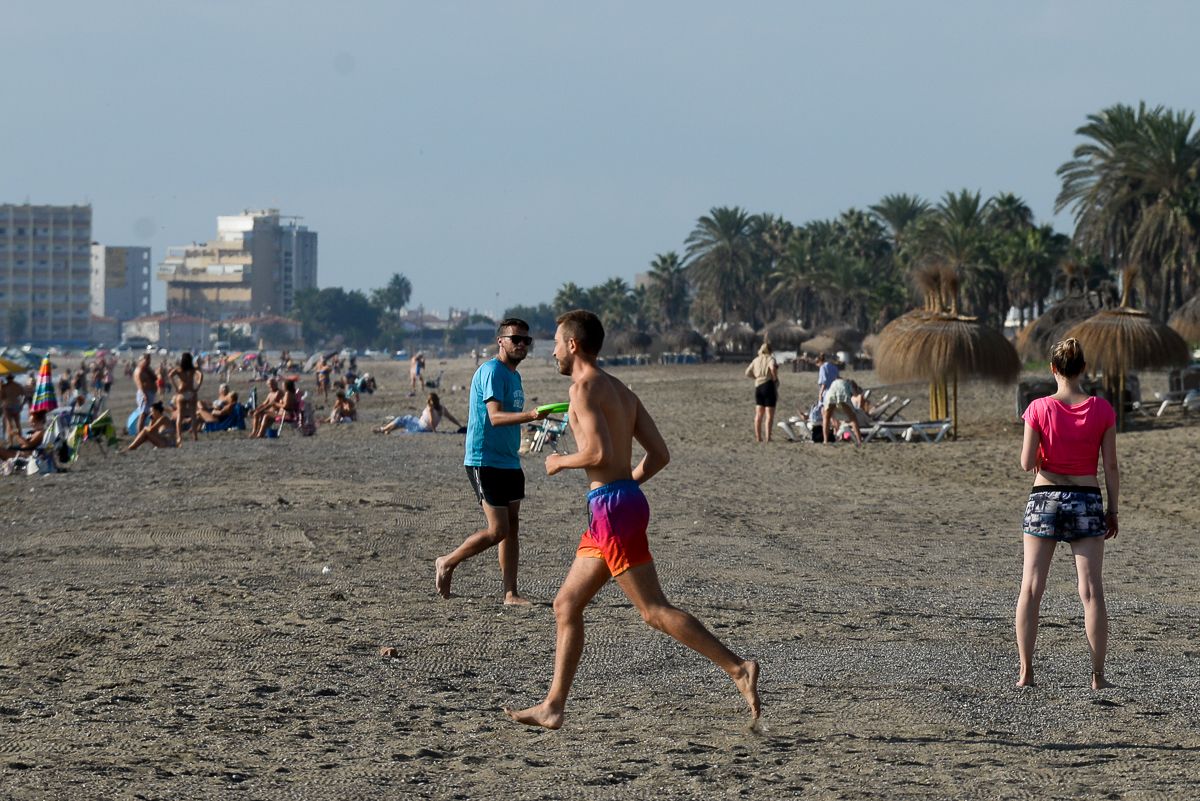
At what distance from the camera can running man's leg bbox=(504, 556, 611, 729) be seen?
17.2 feet

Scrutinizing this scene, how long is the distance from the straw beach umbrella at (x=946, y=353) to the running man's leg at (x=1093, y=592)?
17631 mm

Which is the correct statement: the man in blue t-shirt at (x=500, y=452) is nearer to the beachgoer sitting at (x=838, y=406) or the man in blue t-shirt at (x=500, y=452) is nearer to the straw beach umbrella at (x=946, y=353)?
the beachgoer sitting at (x=838, y=406)

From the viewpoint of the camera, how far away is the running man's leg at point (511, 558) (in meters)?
8.02

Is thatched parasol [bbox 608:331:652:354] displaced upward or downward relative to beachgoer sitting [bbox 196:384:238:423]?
upward

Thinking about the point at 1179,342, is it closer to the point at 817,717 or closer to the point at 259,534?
the point at 259,534

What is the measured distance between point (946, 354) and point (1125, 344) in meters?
2.68

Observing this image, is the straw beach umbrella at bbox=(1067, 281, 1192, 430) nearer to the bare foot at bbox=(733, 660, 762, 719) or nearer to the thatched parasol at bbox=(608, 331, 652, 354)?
the bare foot at bbox=(733, 660, 762, 719)

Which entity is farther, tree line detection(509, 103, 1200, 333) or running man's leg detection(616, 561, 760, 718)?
tree line detection(509, 103, 1200, 333)

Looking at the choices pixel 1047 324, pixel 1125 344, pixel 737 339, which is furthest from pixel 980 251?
pixel 1125 344

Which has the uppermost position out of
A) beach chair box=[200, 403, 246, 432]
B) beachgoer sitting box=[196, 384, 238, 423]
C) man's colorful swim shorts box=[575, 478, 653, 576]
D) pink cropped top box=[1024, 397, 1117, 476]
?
pink cropped top box=[1024, 397, 1117, 476]

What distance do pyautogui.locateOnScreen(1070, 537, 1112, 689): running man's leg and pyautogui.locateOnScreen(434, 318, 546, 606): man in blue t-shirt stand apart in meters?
2.80

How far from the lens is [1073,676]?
20.7 ft

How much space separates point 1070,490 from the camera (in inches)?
233

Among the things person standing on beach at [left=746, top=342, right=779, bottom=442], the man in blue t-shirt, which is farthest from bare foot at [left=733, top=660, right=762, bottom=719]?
person standing on beach at [left=746, top=342, right=779, bottom=442]
